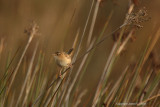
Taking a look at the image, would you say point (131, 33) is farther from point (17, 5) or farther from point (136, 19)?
point (17, 5)

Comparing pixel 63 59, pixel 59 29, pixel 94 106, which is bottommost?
pixel 94 106

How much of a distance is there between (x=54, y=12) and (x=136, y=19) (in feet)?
12.1

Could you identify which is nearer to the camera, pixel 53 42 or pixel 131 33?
pixel 131 33

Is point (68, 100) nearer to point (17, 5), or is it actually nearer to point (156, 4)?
point (156, 4)

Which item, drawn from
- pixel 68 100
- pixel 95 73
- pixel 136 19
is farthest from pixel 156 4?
pixel 136 19

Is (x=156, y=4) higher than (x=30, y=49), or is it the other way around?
(x=156, y=4)

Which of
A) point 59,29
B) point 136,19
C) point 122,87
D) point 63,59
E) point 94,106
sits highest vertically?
point 59,29

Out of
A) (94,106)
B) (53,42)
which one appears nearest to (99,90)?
(94,106)

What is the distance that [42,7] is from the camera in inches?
210

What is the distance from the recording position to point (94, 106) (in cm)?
220

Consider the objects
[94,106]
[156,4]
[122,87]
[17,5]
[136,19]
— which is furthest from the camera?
[17,5]

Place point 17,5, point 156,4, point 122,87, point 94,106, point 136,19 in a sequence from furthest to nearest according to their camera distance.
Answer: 1. point 17,5
2. point 156,4
3. point 94,106
4. point 122,87
5. point 136,19

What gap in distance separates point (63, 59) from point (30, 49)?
2.78 metres

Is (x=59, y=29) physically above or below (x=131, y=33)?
above
